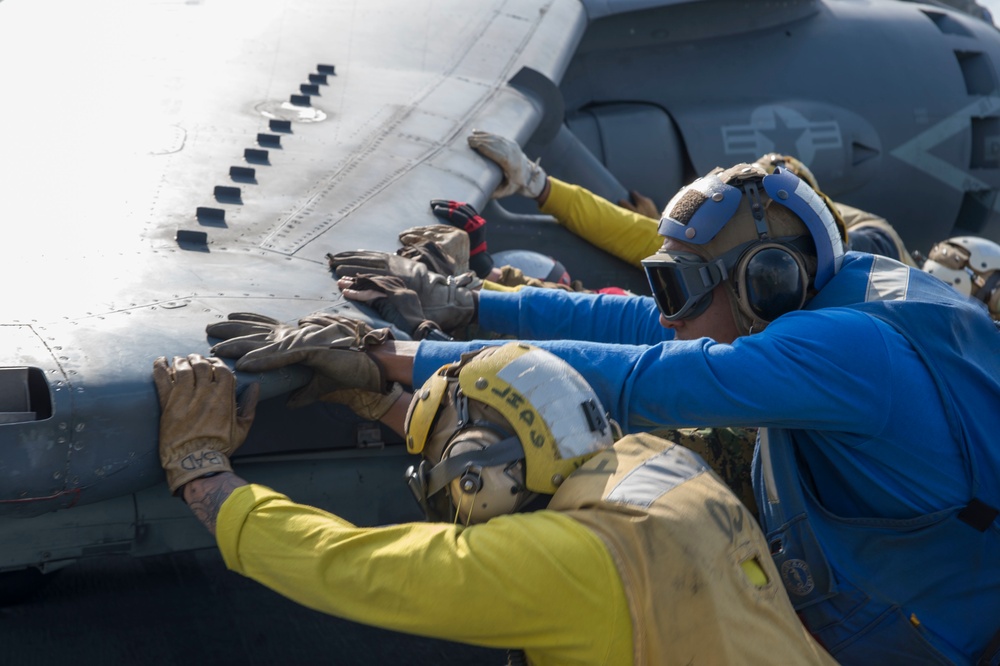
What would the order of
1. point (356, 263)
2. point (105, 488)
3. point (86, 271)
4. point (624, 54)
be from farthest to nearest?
point (624, 54), point (356, 263), point (86, 271), point (105, 488)

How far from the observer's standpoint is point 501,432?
7.62 ft

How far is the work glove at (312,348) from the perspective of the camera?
9.22 feet

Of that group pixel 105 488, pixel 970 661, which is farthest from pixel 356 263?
pixel 970 661

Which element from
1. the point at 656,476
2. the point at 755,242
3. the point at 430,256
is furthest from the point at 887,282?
the point at 430,256

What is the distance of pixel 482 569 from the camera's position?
6.86 ft

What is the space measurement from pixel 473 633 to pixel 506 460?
1.21 ft

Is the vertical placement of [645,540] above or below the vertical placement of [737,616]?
above

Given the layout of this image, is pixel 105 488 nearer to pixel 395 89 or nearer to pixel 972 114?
pixel 395 89

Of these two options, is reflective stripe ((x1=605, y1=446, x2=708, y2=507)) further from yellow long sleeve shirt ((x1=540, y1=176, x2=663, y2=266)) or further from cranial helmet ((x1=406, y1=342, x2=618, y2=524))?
yellow long sleeve shirt ((x1=540, y1=176, x2=663, y2=266))

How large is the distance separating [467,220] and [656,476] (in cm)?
232

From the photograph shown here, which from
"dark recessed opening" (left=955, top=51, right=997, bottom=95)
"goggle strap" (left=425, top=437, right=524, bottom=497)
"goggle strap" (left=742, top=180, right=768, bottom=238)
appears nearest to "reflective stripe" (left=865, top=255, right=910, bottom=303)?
"goggle strap" (left=742, top=180, right=768, bottom=238)

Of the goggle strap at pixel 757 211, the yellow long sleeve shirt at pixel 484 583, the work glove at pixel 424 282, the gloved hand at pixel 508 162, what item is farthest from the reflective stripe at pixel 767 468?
the gloved hand at pixel 508 162

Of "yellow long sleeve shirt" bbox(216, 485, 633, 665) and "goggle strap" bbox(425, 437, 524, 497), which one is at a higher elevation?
"goggle strap" bbox(425, 437, 524, 497)

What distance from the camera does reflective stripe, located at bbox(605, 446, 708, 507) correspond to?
2158 mm
